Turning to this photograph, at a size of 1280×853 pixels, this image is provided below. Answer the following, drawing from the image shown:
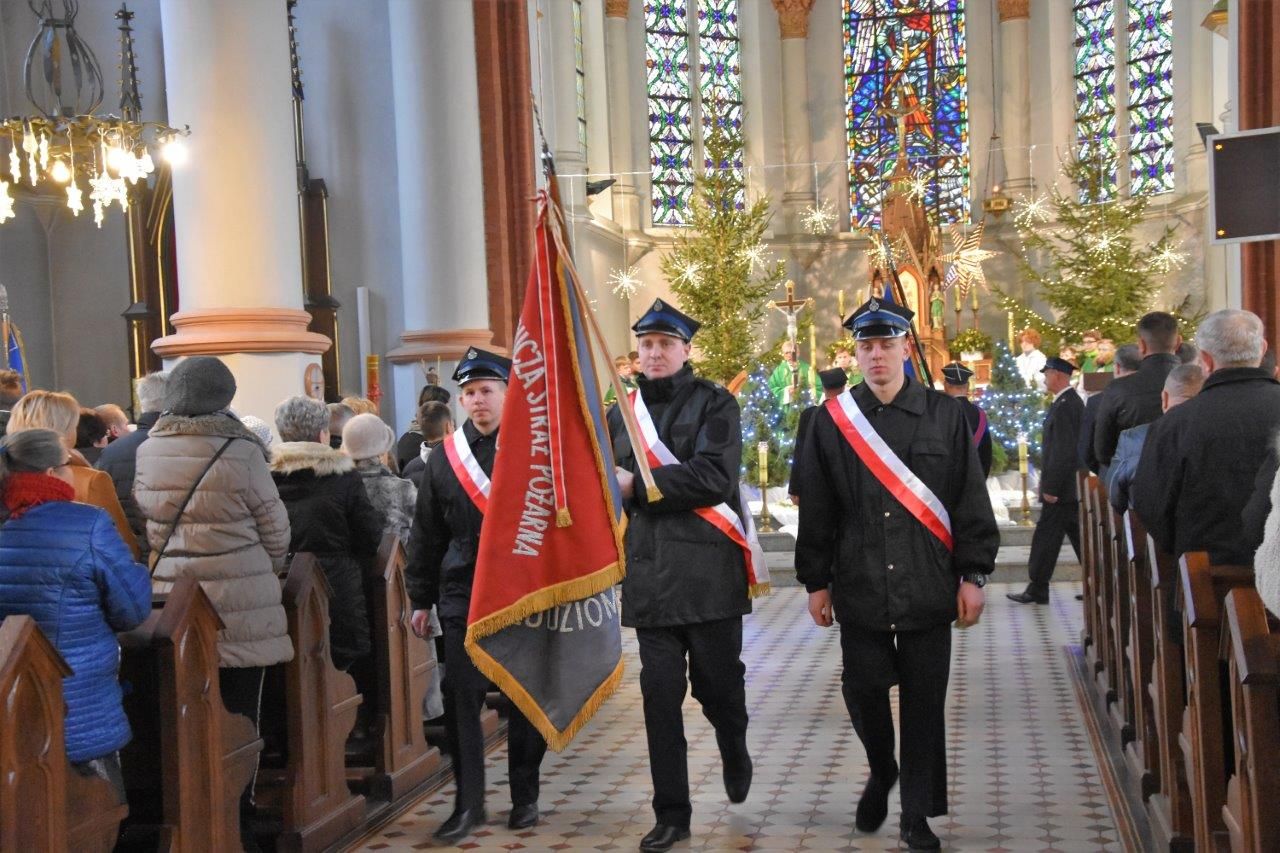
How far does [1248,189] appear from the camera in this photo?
8.21m

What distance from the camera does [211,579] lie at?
4.76m

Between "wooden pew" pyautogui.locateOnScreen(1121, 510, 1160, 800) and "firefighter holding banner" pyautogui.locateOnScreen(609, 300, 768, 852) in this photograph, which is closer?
"firefighter holding banner" pyautogui.locateOnScreen(609, 300, 768, 852)

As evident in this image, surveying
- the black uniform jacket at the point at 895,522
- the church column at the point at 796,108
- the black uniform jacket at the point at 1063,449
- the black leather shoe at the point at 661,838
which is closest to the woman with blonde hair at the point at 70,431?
the black leather shoe at the point at 661,838

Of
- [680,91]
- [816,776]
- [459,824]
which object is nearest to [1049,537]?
[816,776]

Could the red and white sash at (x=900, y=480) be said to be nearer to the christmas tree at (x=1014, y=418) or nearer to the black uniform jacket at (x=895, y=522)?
the black uniform jacket at (x=895, y=522)

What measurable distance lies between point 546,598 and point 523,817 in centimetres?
97

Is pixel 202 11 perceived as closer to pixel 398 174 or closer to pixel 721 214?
pixel 398 174

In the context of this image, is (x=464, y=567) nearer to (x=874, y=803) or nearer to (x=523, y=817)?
(x=523, y=817)

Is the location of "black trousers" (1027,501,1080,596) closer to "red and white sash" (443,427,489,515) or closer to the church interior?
the church interior

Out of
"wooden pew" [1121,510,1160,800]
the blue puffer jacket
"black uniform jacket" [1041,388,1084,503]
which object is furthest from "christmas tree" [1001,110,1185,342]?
the blue puffer jacket

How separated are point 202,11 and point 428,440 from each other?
286 centimetres

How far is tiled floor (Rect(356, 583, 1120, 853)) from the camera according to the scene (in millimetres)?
5180

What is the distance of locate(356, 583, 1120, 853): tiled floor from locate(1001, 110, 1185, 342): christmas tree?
14.3 meters

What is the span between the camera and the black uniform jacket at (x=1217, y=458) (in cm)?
470
